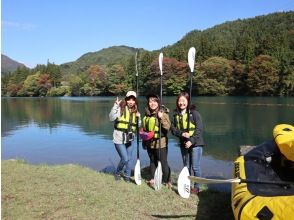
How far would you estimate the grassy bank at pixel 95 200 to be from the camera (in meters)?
5.44

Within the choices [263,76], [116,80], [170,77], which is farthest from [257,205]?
[116,80]

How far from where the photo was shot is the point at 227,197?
20.8 feet

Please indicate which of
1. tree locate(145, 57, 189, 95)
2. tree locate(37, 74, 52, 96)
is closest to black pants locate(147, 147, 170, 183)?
tree locate(145, 57, 189, 95)

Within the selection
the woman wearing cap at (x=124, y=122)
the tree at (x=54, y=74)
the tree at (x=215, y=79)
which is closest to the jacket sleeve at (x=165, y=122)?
the woman wearing cap at (x=124, y=122)

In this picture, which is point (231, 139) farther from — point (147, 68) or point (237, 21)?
point (237, 21)

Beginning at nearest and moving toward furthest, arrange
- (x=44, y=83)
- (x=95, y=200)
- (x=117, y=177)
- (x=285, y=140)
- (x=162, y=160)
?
1. (x=285, y=140)
2. (x=95, y=200)
3. (x=162, y=160)
4. (x=117, y=177)
5. (x=44, y=83)

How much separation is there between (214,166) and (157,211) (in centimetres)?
671

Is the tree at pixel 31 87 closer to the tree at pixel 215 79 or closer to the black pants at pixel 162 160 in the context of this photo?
the tree at pixel 215 79

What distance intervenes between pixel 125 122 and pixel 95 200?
1699 millimetres

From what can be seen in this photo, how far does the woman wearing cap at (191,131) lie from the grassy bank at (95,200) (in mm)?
566

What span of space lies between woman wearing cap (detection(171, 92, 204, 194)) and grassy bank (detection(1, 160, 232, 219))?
22.3 inches

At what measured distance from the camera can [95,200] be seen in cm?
594

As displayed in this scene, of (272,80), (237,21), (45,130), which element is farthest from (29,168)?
(237,21)

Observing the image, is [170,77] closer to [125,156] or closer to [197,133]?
[125,156]
